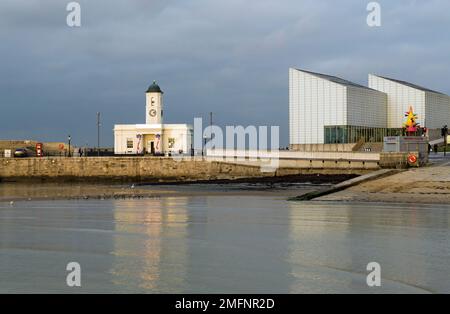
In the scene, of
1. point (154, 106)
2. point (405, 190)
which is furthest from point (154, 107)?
point (405, 190)

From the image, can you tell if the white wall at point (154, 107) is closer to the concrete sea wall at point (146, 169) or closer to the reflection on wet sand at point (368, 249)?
the concrete sea wall at point (146, 169)

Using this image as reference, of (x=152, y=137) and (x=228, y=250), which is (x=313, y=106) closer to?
(x=152, y=137)

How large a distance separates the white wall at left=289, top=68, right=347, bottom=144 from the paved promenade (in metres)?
48.9

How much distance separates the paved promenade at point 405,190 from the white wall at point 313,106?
48.9m

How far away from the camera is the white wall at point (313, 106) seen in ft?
264

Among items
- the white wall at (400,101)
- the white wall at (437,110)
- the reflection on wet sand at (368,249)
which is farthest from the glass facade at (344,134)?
the reflection on wet sand at (368,249)

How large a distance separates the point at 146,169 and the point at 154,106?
30.5 metres

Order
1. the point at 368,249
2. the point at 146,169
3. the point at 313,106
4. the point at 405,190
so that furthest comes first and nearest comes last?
the point at 313,106 → the point at 146,169 → the point at 405,190 → the point at 368,249

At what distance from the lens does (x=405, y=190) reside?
1090 inches

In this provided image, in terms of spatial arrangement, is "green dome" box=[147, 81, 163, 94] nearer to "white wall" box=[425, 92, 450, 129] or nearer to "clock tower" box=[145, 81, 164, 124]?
"clock tower" box=[145, 81, 164, 124]

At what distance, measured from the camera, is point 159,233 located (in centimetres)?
1522

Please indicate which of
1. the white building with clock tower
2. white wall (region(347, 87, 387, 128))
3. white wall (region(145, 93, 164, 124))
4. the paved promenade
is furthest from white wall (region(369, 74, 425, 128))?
the paved promenade
